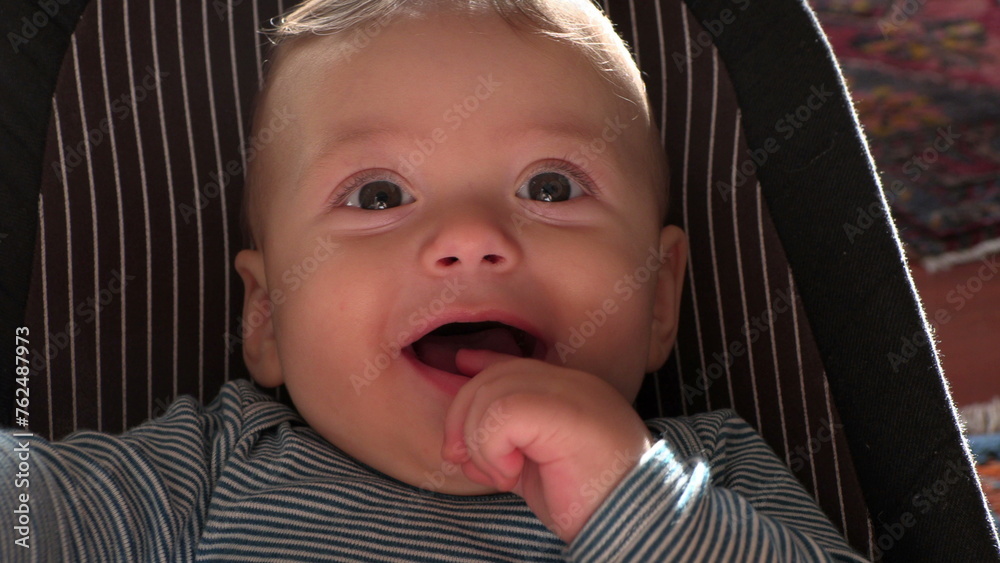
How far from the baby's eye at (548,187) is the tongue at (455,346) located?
0.41 feet

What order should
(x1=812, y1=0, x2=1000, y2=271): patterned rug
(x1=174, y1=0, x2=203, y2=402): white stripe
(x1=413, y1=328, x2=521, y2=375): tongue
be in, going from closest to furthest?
1. (x1=413, y1=328, x2=521, y2=375): tongue
2. (x1=174, y1=0, x2=203, y2=402): white stripe
3. (x1=812, y1=0, x2=1000, y2=271): patterned rug

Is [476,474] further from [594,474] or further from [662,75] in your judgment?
[662,75]

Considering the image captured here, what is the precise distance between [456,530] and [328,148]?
0.35 meters

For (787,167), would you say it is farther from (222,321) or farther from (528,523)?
(222,321)

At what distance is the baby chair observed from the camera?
0.97 meters

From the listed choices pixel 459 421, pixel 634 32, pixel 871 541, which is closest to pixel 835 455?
pixel 871 541

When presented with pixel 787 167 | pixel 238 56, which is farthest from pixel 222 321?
pixel 787 167

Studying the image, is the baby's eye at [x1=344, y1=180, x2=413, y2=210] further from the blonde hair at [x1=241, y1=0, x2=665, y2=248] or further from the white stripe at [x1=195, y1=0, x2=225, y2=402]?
the white stripe at [x1=195, y1=0, x2=225, y2=402]

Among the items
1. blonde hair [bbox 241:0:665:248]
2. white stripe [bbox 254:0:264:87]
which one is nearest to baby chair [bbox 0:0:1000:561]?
white stripe [bbox 254:0:264:87]

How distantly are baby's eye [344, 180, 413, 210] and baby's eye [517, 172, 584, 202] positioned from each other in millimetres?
109

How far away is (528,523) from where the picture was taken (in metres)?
0.87

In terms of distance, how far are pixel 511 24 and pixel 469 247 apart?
→ 245mm

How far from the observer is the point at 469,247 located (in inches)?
33.2

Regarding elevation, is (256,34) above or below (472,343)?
above
